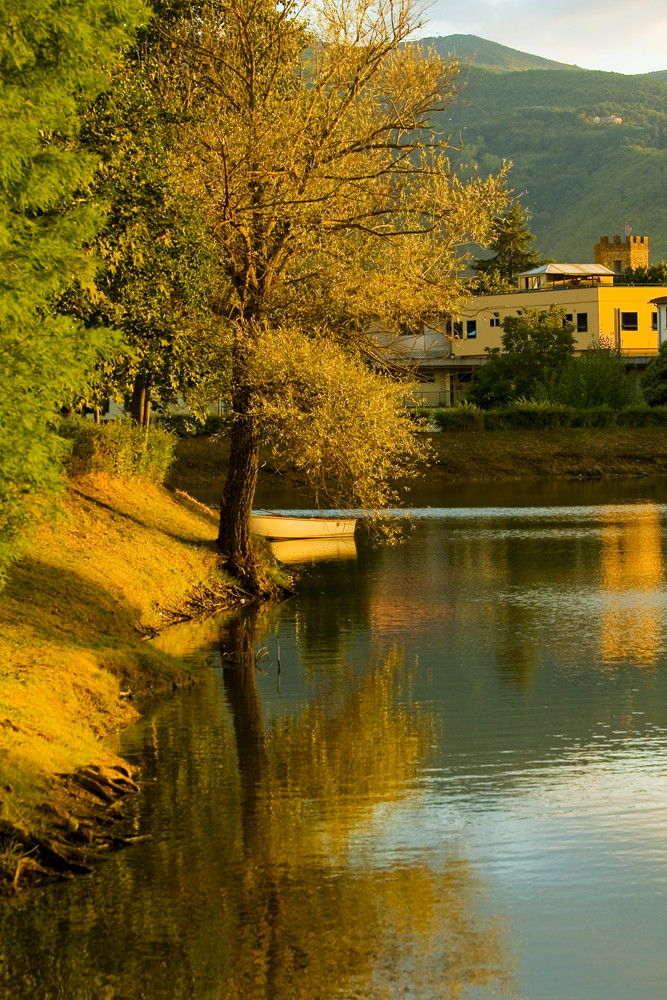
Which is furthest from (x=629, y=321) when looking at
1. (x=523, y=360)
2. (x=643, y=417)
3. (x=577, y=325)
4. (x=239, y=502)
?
(x=239, y=502)

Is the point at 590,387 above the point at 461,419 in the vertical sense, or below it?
above

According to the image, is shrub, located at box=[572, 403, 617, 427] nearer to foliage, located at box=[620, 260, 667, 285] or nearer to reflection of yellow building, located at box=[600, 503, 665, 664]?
reflection of yellow building, located at box=[600, 503, 665, 664]

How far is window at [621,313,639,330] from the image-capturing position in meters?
121

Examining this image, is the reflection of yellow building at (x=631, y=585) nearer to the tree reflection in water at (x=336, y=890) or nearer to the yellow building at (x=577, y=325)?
the tree reflection in water at (x=336, y=890)

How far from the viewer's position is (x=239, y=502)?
106ft

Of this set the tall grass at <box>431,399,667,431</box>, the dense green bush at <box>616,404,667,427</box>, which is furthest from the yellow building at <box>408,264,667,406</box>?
the tall grass at <box>431,399,667,431</box>

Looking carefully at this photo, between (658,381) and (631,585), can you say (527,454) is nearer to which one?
(658,381)

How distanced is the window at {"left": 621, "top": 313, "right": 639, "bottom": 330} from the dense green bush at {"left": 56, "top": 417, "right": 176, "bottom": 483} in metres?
89.6

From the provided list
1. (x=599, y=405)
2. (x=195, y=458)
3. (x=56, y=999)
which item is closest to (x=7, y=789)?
(x=56, y=999)

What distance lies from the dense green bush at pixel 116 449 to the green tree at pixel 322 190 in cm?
347

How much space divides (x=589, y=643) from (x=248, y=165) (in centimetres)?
1198

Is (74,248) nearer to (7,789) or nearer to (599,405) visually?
(7,789)

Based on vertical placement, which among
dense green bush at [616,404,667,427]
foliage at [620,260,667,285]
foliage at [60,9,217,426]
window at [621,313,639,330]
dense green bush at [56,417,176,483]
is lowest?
dense green bush at [616,404,667,427]

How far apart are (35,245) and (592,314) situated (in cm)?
10769
